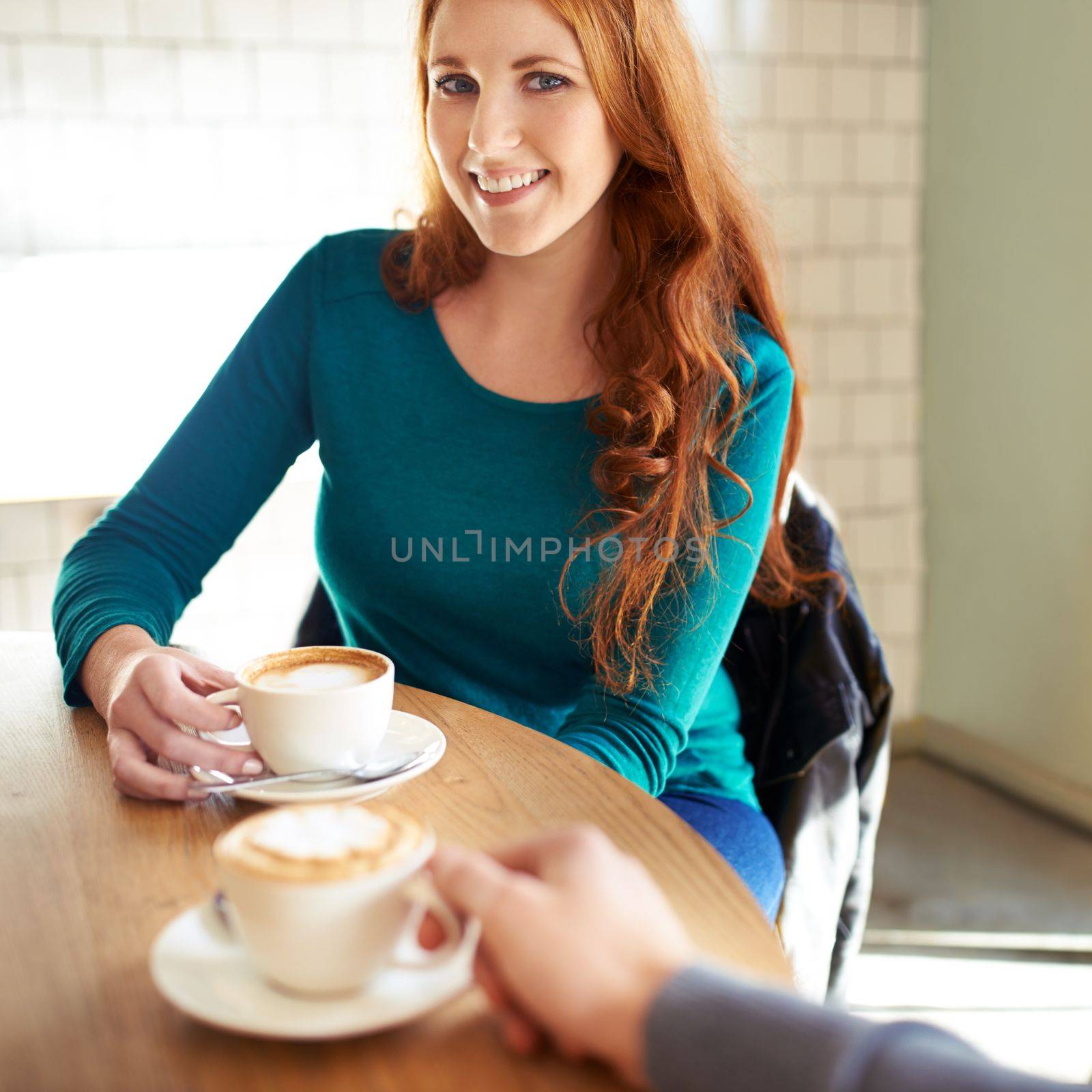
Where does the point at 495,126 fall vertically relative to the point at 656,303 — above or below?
above

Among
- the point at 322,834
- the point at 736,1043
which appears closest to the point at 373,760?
the point at 322,834

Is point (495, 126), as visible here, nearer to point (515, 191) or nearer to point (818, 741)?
point (515, 191)

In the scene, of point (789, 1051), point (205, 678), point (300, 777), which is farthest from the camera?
point (205, 678)

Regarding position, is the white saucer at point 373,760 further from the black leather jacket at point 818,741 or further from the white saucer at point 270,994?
the black leather jacket at point 818,741

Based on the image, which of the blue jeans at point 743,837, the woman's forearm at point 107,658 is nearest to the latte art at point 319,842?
the woman's forearm at point 107,658

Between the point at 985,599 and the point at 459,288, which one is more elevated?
the point at 459,288

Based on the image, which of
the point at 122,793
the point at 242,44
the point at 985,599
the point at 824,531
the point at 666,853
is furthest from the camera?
the point at 985,599

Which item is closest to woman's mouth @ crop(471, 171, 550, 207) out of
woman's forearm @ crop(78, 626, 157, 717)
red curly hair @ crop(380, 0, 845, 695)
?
red curly hair @ crop(380, 0, 845, 695)

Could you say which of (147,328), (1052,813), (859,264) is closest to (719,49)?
(859,264)

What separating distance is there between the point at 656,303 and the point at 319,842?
92 centimetres

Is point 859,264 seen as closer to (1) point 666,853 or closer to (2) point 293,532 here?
(2) point 293,532

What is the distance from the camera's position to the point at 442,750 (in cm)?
101

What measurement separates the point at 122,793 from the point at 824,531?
906 mm

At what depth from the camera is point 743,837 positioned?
131 cm
